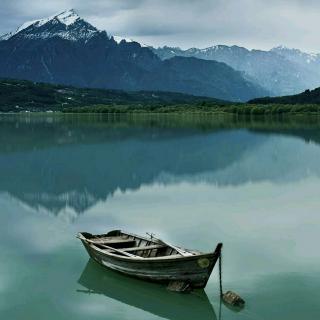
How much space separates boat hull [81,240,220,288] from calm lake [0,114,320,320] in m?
0.57

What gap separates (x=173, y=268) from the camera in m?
23.3

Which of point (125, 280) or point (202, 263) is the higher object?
point (202, 263)

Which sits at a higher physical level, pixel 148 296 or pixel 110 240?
pixel 110 240

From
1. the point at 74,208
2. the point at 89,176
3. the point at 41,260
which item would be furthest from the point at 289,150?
the point at 41,260

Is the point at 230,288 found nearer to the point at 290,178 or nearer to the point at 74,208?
the point at 74,208

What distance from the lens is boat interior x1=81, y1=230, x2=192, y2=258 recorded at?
25547 millimetres

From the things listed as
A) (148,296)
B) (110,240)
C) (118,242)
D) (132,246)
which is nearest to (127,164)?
(110,240)

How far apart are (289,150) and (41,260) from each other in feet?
213

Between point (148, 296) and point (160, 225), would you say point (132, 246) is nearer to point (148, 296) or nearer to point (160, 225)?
point (148, 296)

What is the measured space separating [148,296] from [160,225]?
13.3 metres

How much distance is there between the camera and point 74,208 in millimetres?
43938

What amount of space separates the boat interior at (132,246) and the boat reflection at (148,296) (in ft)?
3.74

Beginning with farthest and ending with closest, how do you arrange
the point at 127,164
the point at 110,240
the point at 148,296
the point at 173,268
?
the point at 127,164, the point at 110,240, the point at 148,296, the point at 173,268

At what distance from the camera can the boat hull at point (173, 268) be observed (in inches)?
889
